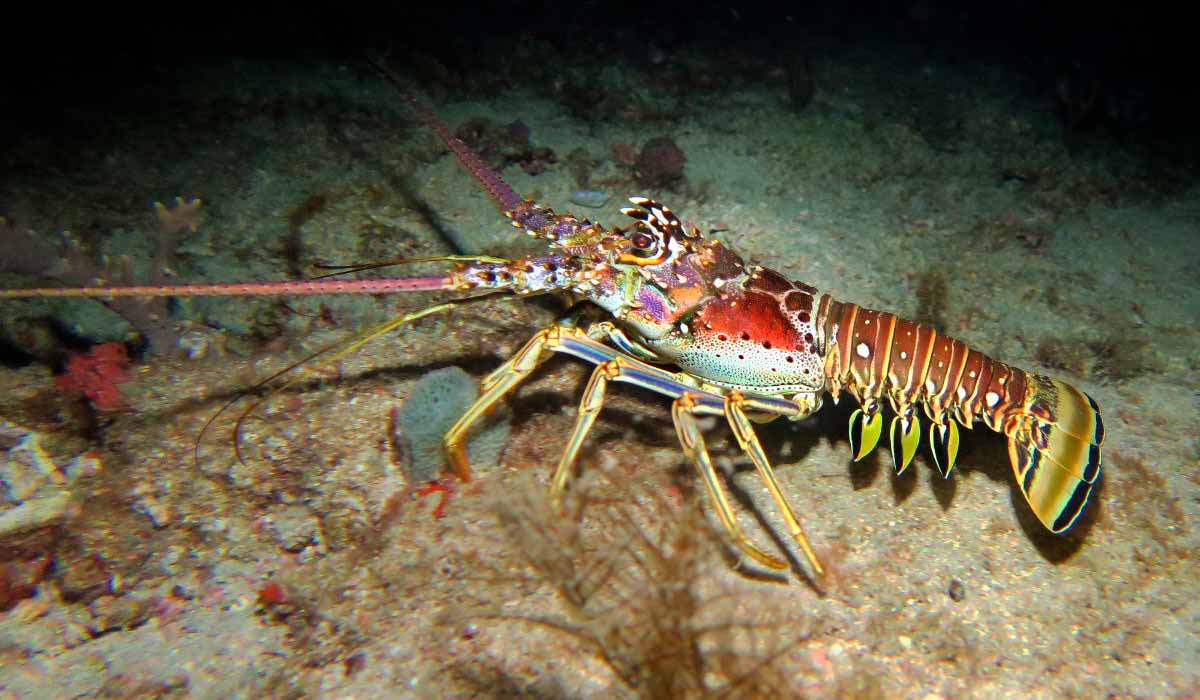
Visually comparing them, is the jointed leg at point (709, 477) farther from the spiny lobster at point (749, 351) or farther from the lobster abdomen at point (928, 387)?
the lobster abdomen at point (928, 387)

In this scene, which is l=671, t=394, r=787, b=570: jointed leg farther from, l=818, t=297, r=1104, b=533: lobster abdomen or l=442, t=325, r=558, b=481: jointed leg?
l=818, t=297, r=1104, b=533: lobster abdomen

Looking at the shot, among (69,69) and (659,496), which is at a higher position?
(69,69)

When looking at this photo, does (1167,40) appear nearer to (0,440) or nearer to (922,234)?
(922,234)

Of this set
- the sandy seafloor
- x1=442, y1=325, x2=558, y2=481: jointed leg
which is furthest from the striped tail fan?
x1=442, y1=325, x2=558, y2=481: jointed leg

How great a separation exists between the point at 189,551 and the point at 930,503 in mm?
3301

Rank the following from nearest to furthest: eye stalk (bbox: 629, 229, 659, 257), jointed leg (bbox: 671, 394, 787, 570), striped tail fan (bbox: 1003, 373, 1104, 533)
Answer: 1. jointed leg (bbox: 671, 394, 787, 570)
2. striped tail fan (bbox: 1003, 373, 1104, 533)
3. eye stalk (bbox: 629, 229, 659, 257)

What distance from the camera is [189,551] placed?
235 centimetres

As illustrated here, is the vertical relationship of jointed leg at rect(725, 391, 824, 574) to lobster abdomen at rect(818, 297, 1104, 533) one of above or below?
below

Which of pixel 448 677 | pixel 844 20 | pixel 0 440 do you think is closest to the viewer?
pixel 448 677

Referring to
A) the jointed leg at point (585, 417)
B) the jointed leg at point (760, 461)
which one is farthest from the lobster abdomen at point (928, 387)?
the jointed leg at point (585, 417)

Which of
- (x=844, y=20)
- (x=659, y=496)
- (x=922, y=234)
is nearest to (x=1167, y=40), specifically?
(x=844, y=20)

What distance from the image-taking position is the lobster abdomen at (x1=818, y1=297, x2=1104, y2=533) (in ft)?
10.1

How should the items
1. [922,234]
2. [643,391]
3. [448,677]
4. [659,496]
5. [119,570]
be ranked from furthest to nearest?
[922,234], [643,391], [659,496], [119,570], [448,677]

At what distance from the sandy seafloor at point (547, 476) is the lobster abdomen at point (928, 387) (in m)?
0.26
